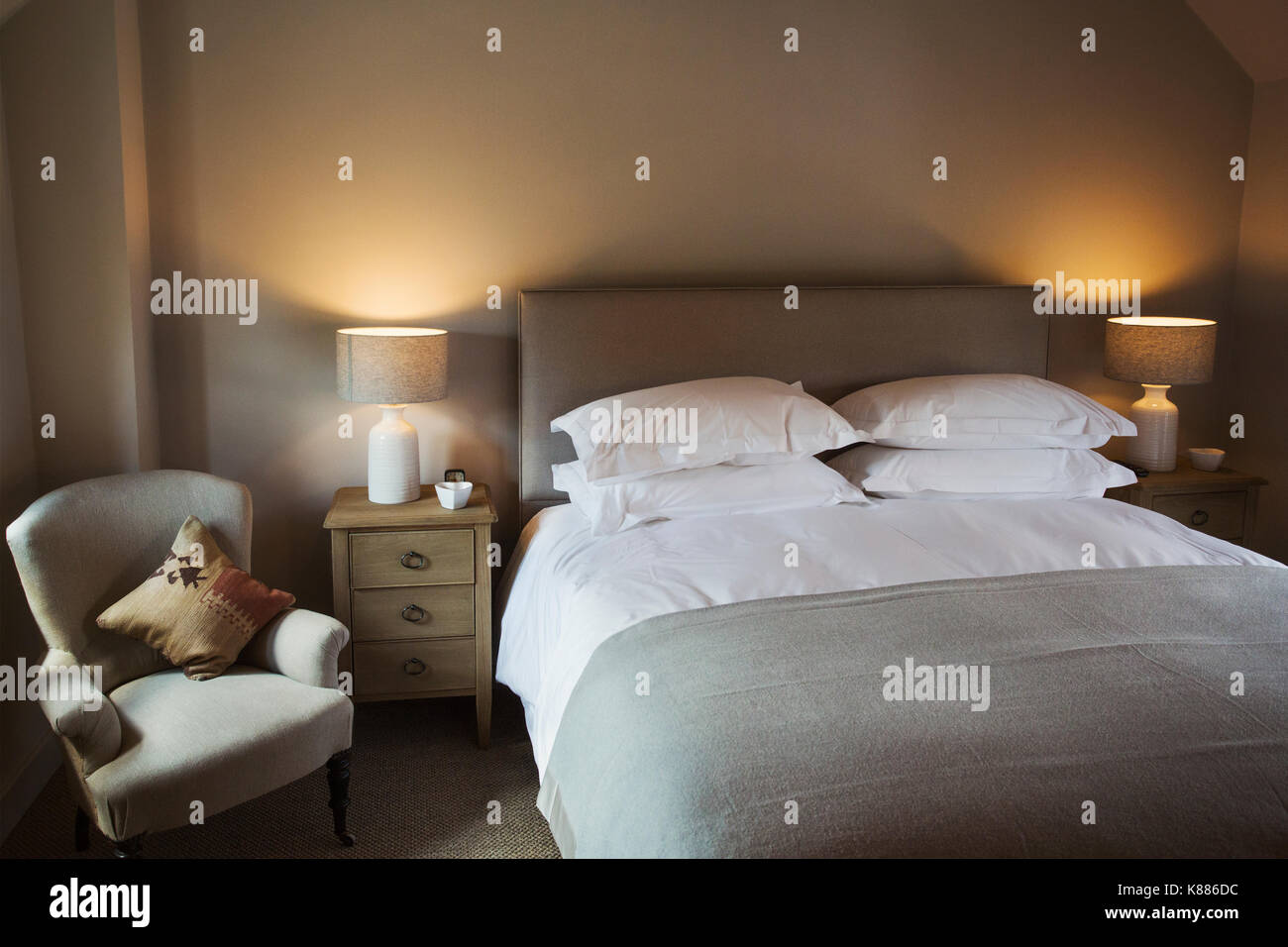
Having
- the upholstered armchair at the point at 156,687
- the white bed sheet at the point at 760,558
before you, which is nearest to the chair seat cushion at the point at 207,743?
the upholstered armchair at the point at 156,687

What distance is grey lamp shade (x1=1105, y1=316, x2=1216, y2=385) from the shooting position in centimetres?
341

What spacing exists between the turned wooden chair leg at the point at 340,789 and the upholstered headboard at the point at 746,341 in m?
1.05

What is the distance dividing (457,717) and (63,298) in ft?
5.34

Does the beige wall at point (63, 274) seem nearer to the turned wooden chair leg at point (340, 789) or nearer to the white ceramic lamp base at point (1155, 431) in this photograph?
the turned wooden chair leg at point (340, 789)

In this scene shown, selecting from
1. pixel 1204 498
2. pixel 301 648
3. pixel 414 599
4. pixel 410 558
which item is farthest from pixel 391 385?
pixel 1204 498

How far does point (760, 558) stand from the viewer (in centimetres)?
248

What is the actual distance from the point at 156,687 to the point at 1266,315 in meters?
3.92

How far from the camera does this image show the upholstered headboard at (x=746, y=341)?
3.15 meters

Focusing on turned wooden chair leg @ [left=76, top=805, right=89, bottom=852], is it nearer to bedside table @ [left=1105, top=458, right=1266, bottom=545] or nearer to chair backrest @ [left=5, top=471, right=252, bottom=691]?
chair backrest @ [left=5, top=471, right=252, bottom=691]

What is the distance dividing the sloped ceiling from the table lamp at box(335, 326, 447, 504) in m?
2.96

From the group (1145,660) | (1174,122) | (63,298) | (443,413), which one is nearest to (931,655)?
(1145,660)

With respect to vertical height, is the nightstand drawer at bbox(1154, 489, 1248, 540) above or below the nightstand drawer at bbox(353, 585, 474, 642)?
above

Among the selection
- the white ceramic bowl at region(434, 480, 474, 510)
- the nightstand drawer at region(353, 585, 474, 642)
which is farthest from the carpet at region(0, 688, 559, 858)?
the white ceramic bowl at region(434, 480, 474, 510)
